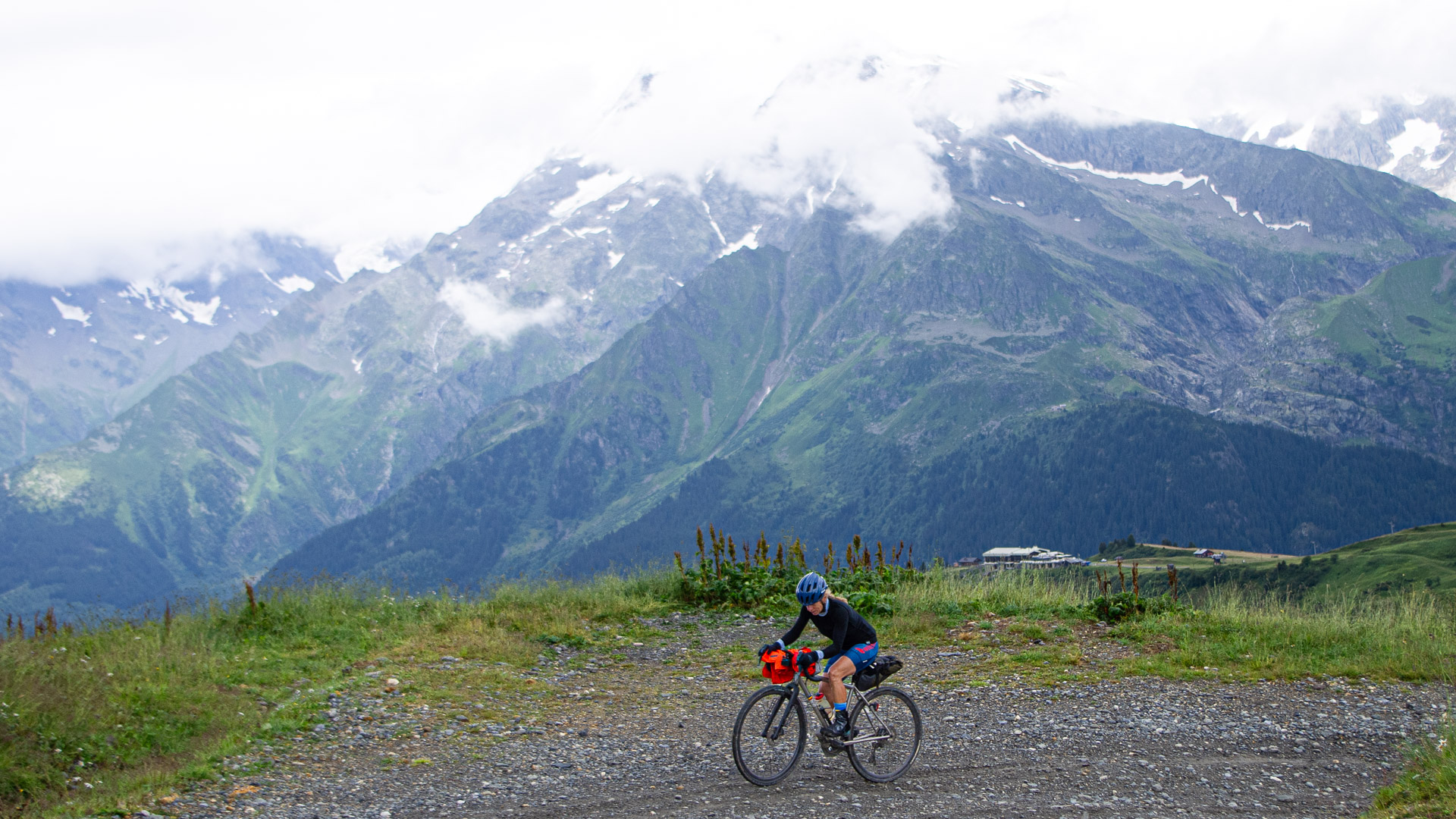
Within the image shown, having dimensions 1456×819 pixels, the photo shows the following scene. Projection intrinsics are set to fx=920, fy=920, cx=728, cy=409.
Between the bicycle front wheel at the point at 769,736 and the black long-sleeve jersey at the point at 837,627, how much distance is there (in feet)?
2.53

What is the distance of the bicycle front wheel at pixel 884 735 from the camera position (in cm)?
1276

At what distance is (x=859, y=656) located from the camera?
1284 centimetres

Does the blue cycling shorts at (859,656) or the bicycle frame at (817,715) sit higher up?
the blue cycling shorts at (859,656)

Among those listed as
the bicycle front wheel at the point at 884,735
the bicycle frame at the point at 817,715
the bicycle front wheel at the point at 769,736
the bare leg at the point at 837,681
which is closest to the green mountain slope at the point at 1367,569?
the bicycle front wheel at the point at 884,735

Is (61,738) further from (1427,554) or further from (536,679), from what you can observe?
(1427,554)

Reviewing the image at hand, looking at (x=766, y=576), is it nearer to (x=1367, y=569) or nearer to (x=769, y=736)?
(x=769, y=736)

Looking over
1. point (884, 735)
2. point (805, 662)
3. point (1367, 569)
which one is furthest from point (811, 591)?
point (1367, 569)

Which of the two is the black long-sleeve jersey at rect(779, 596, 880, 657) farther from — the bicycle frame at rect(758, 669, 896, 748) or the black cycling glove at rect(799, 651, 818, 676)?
the bicycle frame at rect(758, 669, 896, 748)

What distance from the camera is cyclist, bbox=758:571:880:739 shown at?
1253 cm

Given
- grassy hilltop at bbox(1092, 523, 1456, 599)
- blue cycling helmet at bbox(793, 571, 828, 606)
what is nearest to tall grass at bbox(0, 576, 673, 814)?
blue cycling helmet at bbox(793, 571, 828, 606)

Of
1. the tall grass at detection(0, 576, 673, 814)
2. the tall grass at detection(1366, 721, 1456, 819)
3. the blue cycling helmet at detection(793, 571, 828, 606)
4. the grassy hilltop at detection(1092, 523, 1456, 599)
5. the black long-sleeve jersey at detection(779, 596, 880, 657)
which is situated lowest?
the grassy hilltop at detection(1092, 523, 1456, 599)

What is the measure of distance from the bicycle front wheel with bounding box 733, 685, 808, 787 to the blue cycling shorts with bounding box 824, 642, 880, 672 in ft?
2.39

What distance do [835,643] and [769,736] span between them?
155cm

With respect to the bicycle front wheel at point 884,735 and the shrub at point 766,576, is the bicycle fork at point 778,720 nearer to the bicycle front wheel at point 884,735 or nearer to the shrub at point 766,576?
the bicycle front wheel at point 884,735
